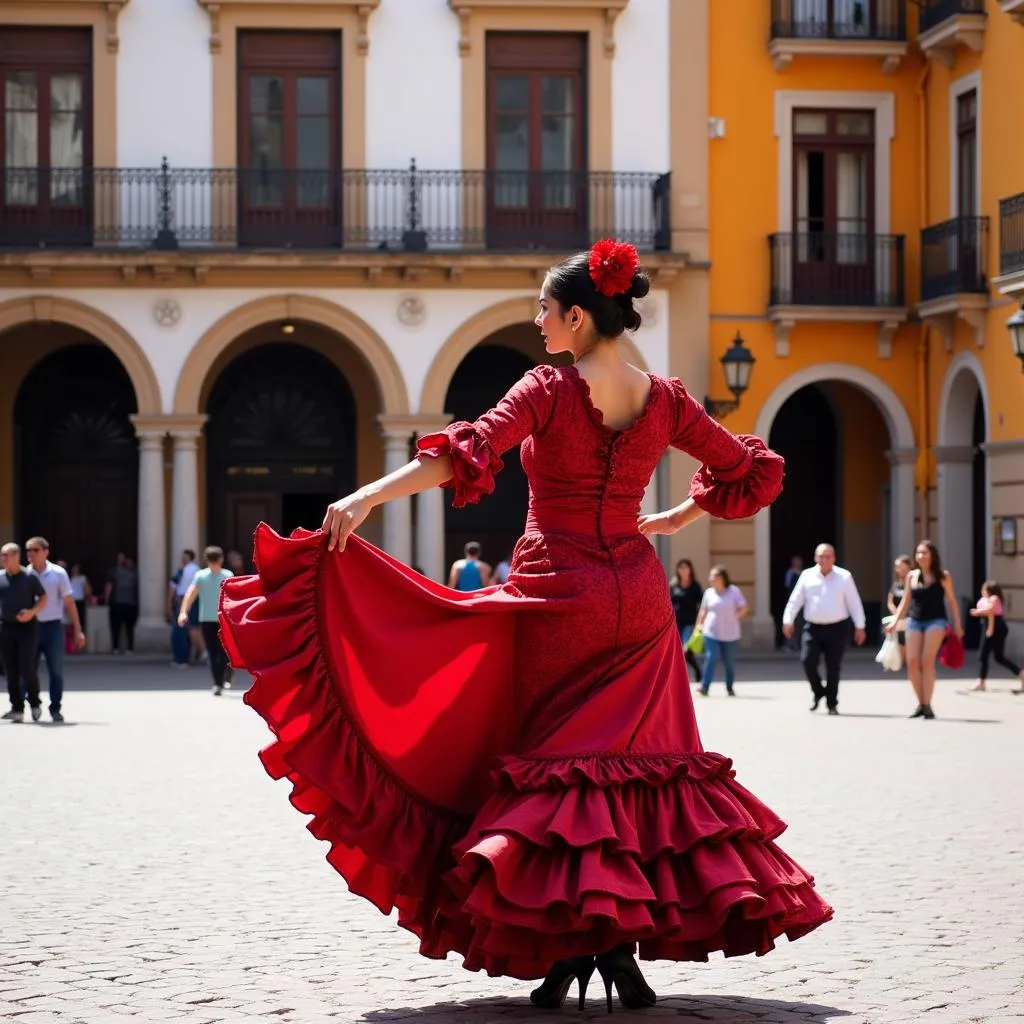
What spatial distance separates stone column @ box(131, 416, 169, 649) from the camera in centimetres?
2919

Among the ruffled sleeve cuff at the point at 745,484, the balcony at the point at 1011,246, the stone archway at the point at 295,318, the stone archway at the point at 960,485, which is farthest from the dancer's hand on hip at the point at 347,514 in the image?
the stone archway at the point at 960,485

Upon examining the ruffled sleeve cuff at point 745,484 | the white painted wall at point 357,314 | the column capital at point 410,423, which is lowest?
the ruffled sleeve cuff at point 745,484

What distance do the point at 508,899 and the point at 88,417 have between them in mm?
27873

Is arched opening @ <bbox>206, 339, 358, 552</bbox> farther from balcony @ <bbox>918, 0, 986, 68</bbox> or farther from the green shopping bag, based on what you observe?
the green shopping bag

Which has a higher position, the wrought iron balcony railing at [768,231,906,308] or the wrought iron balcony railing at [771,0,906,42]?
the wrought iron balcony railing at [771,0,906,42]

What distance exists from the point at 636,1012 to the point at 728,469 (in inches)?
67.6

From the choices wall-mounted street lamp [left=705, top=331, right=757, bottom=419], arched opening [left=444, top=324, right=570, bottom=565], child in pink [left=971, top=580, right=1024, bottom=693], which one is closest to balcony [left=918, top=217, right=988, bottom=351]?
wall-mounted street lamp [left=705, top=331, right=757, bottom=419]

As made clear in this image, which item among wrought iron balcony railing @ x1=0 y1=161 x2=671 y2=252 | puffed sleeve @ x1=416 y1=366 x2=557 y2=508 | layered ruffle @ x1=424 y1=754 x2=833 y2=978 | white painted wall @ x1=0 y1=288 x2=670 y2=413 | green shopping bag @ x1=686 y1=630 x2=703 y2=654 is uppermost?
wrought iron balcony railing @ x1=0 y1=161 x2=671 y2=252

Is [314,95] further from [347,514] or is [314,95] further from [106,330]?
[347,514]

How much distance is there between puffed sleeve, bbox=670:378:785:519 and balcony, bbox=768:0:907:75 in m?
23.8

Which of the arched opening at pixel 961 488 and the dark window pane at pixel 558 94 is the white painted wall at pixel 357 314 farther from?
the arched opening at pixel 961 488

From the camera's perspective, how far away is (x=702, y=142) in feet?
97.8

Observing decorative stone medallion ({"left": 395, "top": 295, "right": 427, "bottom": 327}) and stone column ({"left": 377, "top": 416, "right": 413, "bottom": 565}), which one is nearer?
stone column ({"left": 377, "top": 416, "right": 413, "bottom": 565})

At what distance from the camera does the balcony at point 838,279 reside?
2988 centimetres
